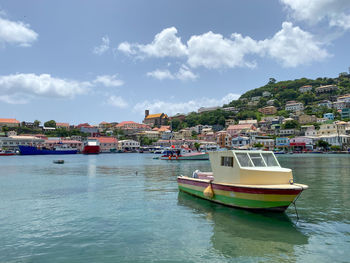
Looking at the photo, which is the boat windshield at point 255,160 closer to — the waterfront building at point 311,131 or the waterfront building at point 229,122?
the waterfront building at point 311,131

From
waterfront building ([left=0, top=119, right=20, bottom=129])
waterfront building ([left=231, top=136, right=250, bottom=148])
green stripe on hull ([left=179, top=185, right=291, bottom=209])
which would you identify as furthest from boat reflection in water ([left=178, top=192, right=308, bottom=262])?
waterfront building ([left=0, top=119, right=20, bottom=129])

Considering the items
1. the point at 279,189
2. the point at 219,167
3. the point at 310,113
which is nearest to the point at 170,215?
the point at 219,167

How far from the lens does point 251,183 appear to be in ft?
45.1

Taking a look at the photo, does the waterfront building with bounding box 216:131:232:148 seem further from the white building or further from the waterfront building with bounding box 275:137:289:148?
the white building

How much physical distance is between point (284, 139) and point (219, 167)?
410 feet

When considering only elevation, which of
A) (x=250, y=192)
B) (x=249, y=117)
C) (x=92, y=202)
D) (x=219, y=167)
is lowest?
(x=92, y=202)

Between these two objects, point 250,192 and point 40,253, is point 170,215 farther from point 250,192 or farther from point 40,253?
point 40,253

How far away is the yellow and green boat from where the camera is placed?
505 inches

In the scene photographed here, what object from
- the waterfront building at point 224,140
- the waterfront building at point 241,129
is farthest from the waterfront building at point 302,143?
the waterfront building at point 224,140

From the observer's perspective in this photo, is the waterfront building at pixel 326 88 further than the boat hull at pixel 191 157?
Yes

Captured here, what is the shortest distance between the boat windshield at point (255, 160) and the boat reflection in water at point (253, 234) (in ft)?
8.51

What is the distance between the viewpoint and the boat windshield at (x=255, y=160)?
14.6 m

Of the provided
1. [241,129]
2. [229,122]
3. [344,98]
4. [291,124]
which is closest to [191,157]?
[241,129]

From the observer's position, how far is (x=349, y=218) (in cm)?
1310
